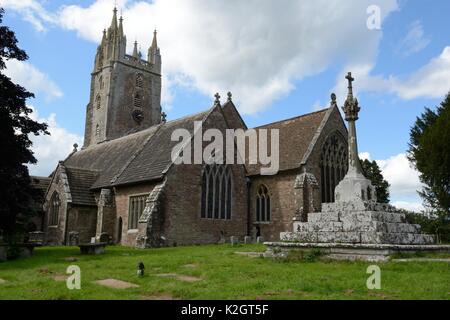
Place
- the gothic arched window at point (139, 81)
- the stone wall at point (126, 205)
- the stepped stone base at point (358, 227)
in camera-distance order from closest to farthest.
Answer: the stepped stone base at point (358, 227)
the stone wall at point (126, 205)
the gothic arched window at point (139, 81)

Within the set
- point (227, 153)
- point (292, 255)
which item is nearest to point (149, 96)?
point (227, 153)

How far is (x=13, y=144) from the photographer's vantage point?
680 inches

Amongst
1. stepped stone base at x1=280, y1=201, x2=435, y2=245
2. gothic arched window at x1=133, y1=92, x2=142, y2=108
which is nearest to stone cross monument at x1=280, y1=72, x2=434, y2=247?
stepped stone base at x1=280, y1=201, x2=435, y2=245

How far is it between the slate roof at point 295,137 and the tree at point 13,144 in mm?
15643

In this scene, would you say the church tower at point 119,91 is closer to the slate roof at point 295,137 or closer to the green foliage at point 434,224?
the slate roof at point 295,137

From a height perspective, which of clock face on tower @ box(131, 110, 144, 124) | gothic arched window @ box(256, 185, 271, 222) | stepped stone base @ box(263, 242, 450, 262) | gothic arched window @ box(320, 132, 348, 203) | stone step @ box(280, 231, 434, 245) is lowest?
stepped stone base @ box(263, 242, 450, 262)

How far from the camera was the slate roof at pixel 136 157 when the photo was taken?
2744 cm

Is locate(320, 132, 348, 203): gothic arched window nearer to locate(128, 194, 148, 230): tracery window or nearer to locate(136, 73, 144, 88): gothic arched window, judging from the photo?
locate(128, 194, 148, 230): tracery window

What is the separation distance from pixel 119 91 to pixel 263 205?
3273cm

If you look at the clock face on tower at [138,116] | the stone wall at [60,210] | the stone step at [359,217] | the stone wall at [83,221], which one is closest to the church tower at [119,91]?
the clock face on tower at [138,116]

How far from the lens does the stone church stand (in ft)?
84.3

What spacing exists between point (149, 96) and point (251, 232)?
34.2 meters

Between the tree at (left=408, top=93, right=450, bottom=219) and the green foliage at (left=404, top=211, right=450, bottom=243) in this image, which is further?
the tree at (left=408, top=93, right=450, bottom=219)

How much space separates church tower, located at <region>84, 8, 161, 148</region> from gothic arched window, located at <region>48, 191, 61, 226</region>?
2092 cm
